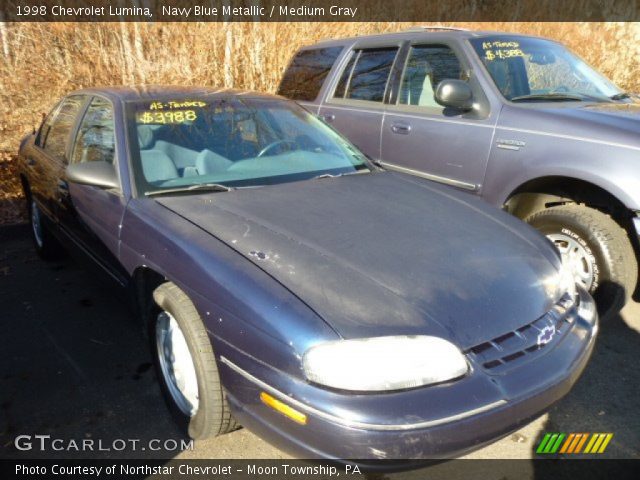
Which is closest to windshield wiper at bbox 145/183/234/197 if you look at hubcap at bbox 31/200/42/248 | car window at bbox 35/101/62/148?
car window at bbox 35/101/62/148

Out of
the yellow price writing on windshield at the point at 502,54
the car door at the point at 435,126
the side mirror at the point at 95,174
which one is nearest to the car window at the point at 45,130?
the side mirror at the point at 95,174

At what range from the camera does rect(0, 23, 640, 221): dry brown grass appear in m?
6.75

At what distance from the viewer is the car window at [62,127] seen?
3.39 m

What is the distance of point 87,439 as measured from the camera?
2277 millimetres

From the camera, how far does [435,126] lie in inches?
155

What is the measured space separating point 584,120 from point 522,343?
2.06m

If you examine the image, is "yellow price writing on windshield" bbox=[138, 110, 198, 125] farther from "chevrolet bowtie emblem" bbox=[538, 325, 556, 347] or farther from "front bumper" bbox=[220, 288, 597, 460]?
"chevrolet bowtie emblem" bbox=[538, 325, 556, 347]

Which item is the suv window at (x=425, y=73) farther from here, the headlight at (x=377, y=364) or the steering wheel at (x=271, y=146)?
the headlight at (x=377, y=364)

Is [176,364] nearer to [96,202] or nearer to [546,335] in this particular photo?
[96,202]

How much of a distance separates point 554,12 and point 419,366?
1532 centimetres

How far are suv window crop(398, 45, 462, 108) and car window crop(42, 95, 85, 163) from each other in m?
2.63

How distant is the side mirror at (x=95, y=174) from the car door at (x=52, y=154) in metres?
0.82

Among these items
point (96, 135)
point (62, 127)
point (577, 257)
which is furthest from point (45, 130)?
point (577, 257)

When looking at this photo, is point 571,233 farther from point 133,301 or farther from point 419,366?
point 133,301
